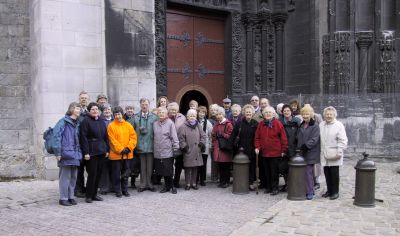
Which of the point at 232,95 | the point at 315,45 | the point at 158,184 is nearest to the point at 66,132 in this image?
the point at 158,184

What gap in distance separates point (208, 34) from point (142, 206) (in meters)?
7.20

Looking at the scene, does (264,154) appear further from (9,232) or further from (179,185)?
(9,232)

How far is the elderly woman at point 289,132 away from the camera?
24.9 ft

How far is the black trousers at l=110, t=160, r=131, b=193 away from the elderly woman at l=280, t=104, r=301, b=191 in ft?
8.70

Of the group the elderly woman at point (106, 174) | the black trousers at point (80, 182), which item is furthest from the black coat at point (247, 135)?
the black trousers at point (80, 182)

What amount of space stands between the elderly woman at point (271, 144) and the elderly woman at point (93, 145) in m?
2.63

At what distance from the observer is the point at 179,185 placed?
8336 millimetres

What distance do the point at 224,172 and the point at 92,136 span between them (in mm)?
2600

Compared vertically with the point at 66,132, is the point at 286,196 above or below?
below

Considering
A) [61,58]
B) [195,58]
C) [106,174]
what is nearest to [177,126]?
[106,174]

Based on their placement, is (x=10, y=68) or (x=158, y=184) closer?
(x=158, y=184)

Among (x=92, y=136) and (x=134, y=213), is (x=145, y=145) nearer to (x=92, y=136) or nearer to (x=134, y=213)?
(x=92, y=136)

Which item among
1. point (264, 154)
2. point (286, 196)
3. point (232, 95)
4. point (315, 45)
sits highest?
point (315, 45)

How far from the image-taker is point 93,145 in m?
7.00
